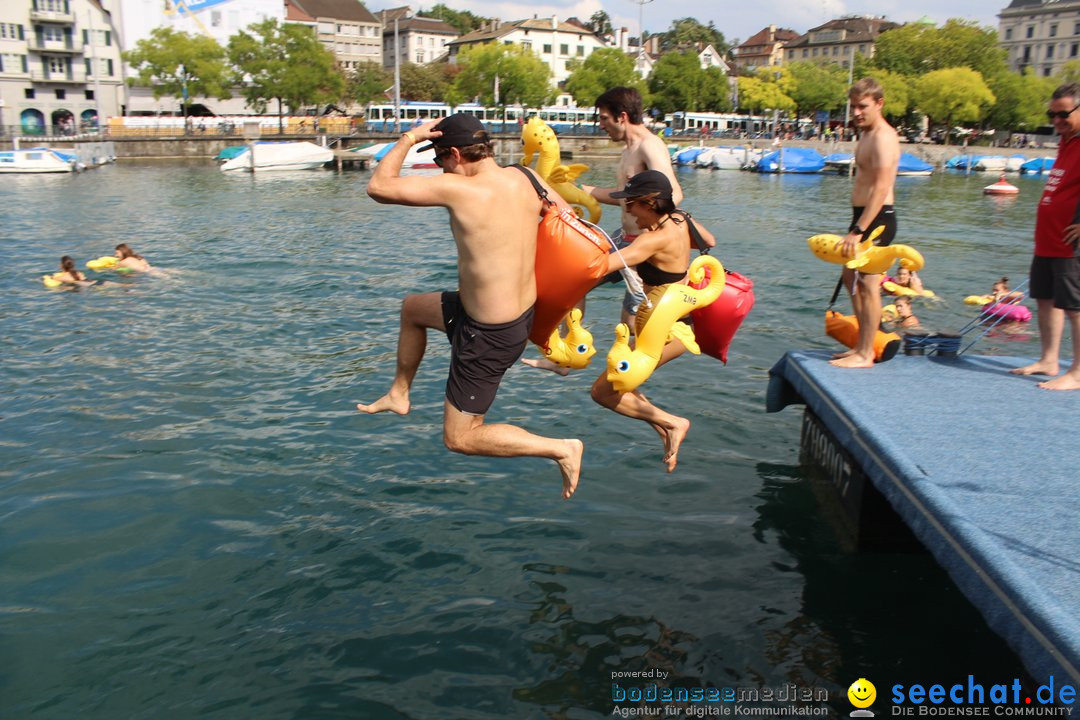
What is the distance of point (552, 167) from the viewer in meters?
7.58

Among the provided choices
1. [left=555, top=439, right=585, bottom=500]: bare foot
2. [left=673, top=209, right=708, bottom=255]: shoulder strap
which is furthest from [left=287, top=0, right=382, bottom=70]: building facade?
[left=555, top=439, right=585, bottom=500]: bare foot

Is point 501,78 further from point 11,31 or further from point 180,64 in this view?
point 11,31

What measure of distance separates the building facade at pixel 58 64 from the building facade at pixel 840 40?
96173 mm

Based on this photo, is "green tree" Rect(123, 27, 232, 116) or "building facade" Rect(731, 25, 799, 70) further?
"building facade" Rect(731, 25, 799, 70)

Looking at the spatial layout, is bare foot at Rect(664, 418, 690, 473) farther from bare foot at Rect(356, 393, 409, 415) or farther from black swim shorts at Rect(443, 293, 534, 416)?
bare foot at Rect(356, 393, 409, 415)

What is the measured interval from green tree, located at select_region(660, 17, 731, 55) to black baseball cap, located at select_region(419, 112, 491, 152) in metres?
171

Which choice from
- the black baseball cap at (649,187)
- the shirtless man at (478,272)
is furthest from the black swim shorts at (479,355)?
the black baseball cap at (649,187)

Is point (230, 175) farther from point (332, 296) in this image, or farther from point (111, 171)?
point (332, 296)

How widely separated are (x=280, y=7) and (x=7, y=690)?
9753 cm

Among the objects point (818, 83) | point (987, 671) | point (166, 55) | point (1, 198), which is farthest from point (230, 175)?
point (818, 83)

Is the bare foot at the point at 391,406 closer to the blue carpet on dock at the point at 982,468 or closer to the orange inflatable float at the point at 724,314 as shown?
the orange inflatable float at the point at 724,314

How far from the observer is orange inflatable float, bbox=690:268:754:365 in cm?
735

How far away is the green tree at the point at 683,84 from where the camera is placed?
101125 mm

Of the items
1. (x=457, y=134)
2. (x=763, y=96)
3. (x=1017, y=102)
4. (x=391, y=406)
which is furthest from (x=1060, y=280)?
(x=1017, y=102)
